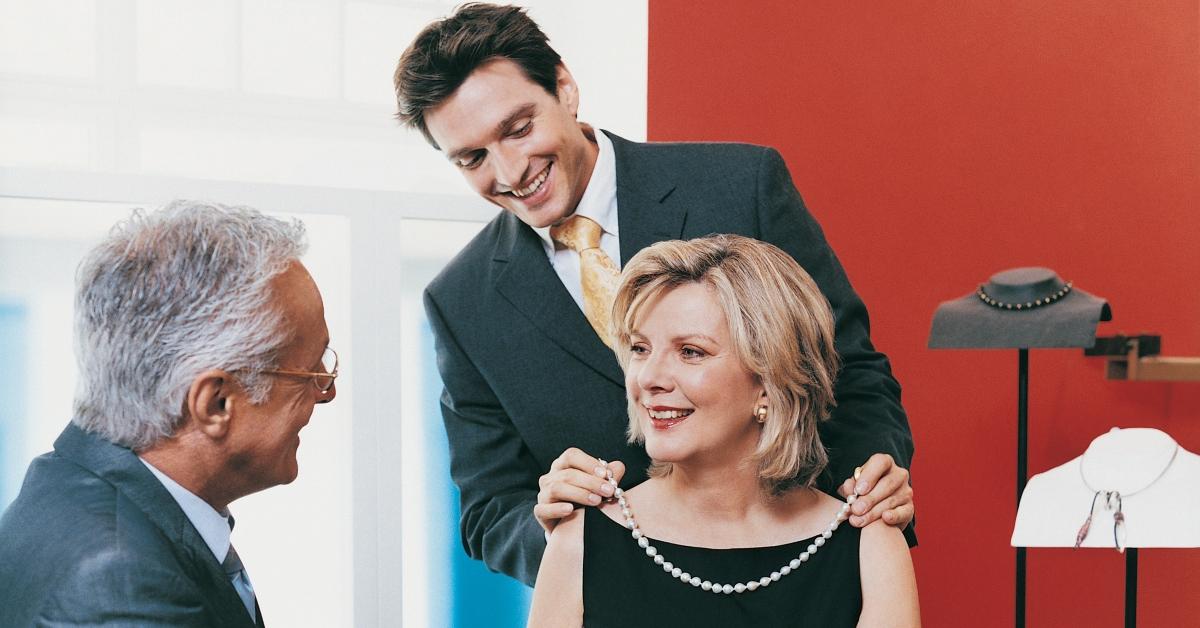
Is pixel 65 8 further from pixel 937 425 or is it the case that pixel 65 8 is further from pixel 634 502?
pixel 937 425

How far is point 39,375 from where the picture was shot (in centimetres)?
308

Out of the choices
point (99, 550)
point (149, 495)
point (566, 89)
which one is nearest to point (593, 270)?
point (566, 89)

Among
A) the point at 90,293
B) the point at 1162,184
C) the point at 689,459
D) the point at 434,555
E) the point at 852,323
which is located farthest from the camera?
the point at 434,555

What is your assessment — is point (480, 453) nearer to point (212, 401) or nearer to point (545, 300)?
point (545, 300)

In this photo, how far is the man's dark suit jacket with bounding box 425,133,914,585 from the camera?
195 centimetres

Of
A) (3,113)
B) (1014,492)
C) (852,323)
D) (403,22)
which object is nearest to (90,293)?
(852,323)

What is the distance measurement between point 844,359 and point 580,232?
512 mm

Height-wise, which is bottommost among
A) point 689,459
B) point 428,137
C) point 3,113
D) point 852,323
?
point 689,459

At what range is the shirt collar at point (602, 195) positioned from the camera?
2.03 metres

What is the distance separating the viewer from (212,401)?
1.33 metres

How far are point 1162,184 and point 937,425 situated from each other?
0.85 m

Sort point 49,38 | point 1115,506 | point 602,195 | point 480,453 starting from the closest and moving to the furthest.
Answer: point 602,195 → point 480,453 → point 1115,506 → point 49,38

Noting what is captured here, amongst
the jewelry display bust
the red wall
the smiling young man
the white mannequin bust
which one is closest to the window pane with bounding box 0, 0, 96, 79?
the red wall

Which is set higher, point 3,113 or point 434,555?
point 3,113
